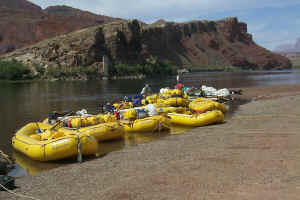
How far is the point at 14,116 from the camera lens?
83.3 feet

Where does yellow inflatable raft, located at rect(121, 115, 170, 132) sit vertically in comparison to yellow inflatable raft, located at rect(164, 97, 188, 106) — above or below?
below

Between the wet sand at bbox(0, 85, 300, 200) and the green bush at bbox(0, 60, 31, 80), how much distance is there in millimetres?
85958

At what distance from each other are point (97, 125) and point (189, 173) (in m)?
7.45

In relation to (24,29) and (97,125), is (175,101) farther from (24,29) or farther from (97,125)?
(24,29)

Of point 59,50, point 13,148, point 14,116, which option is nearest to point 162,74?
point 59,50

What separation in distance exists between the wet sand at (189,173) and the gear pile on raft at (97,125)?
1054 millimetres

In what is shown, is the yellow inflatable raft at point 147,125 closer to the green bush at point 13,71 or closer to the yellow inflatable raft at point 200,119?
the yellow inflatable raft at point 200,119

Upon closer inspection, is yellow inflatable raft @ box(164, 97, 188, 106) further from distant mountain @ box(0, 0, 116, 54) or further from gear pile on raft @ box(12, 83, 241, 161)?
distant mountain @ box(0, 0, 116, 54)

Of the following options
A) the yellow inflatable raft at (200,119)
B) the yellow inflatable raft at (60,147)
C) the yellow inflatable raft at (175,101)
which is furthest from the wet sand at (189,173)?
the yellow inflatable raft at (175,101)

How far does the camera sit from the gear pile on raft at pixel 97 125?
40.6 feet

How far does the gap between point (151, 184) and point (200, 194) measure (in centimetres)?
147

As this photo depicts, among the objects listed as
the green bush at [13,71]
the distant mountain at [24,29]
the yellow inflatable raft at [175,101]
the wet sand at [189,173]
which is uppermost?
the distant mountain at [24,29]

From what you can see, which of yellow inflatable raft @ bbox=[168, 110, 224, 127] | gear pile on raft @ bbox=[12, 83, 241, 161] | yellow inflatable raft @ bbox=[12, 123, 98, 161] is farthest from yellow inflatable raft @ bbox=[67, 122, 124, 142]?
yellow inflatable raft @ bbox=[168, 110, 224, 127]

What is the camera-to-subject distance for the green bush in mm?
90812
